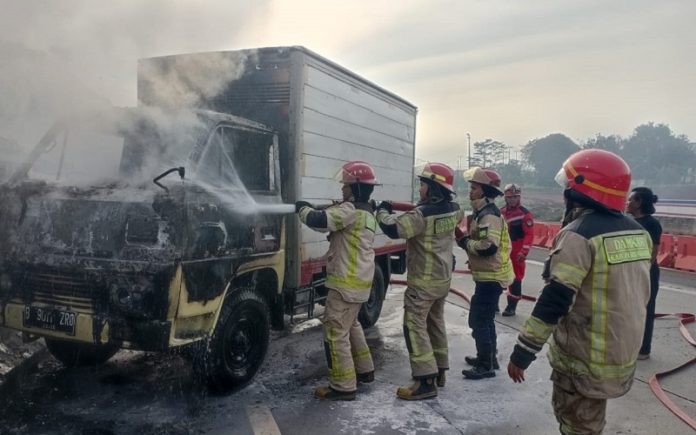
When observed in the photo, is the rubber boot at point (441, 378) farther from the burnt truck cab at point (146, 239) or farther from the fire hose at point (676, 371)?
the fire hose at point (676, 371)

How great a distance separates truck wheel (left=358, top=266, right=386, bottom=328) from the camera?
6711 millimetres

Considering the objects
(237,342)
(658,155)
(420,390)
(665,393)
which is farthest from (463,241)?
(658,155)

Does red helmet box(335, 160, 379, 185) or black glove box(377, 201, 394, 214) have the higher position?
red helmet box(335, 160, 379, 185)

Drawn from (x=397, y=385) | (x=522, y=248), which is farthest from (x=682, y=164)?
(x=397, y=385)

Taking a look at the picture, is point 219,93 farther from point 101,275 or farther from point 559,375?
point 559,375

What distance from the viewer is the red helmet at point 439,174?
477 cm

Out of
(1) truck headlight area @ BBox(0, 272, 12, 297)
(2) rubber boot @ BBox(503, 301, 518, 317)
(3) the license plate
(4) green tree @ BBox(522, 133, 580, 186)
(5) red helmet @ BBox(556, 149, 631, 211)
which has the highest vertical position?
(4) green tree @ BBox(522, 133, 580, 186)

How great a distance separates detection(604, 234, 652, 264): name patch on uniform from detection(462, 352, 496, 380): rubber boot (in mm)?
2686

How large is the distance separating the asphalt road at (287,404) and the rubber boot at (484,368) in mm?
73

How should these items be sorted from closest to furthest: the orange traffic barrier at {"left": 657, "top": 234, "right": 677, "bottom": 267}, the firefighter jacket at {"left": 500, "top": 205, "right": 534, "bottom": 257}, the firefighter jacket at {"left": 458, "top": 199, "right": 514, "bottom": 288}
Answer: the firefighter jacket at {"left": 458, "top": 199, "right": 514, "bottom": 288}
the firefighter jacket at {"left": 500, "top": 205, "right": 534, "bottom": 257}
the orange traffic barrier at {"left": 657, "top": 234, "right": 677, "bottom": 267}

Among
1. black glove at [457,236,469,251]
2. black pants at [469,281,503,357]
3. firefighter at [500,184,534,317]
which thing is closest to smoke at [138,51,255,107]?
black glove at [457,236,469,251]

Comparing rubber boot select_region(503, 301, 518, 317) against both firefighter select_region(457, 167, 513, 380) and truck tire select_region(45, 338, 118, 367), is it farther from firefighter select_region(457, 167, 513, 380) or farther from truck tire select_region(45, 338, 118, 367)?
truck tire select_region(45, 338, 118, 367)

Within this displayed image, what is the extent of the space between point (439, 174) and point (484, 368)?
191 centimetres

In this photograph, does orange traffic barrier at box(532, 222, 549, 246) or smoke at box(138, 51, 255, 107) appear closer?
smoke at box(138, 51, 255, 107)
